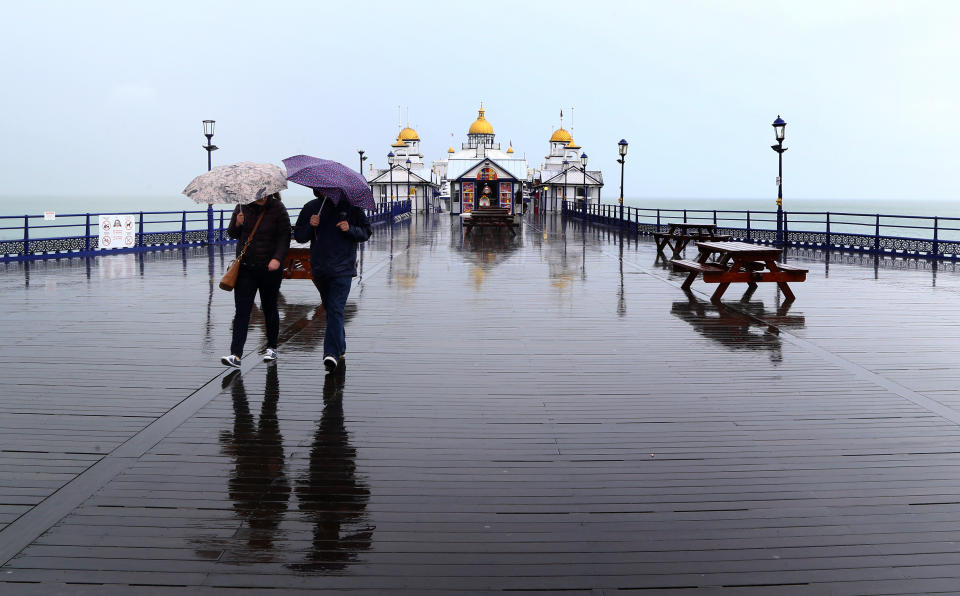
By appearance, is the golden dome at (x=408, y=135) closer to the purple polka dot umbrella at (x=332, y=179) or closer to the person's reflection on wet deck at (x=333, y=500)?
the purple polka dot umbrella at (x=332, y=179)

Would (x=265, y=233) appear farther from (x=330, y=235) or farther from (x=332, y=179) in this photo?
(x=332, y=179)

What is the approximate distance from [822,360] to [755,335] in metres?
1.47

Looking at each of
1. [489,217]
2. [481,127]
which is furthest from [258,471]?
[481,127]

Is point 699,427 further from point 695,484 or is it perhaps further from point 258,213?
point 258,213

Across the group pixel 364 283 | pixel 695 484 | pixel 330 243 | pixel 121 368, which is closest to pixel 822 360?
pixel 695 484

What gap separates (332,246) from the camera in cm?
773

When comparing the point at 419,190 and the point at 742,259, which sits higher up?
the point at 419,190

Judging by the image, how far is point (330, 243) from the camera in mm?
7723

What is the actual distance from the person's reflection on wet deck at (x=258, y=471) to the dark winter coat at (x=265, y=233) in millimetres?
1438

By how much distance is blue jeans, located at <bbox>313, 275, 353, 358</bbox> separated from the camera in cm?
776

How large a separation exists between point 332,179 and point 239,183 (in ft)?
3.52

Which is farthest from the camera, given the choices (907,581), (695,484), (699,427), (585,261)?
(585,261)

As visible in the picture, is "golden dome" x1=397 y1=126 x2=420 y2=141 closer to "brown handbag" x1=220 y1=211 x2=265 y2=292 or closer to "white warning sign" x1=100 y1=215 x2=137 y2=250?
"white warning sign" x1=100 y1=215 x2=137 y2=250

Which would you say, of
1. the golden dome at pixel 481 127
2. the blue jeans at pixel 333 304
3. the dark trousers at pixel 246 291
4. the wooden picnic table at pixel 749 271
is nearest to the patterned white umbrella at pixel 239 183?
the dark trousers at pixel 246 291
